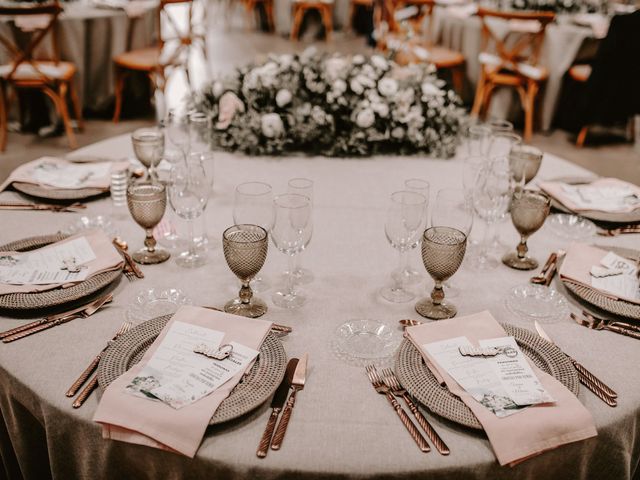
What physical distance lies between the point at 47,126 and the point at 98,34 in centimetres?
85

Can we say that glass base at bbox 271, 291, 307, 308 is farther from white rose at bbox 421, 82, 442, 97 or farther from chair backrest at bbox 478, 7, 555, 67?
chair backrest at bbox 478, 7, 555, 67

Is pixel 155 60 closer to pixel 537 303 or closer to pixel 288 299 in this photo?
pixel 288 299

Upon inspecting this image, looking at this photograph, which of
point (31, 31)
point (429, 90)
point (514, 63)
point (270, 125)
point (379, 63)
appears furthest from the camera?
point (514, 63)

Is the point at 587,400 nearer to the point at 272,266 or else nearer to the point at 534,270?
the point at 534,270

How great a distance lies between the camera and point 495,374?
1.05 metres

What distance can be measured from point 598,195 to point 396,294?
0.83 metres

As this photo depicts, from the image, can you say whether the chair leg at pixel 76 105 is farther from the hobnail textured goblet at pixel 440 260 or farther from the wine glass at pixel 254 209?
the hobnail textured goblet at pixel 440 260

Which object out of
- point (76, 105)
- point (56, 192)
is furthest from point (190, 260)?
point (76, 105)

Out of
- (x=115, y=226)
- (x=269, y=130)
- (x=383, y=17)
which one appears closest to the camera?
(x=115, y=226)

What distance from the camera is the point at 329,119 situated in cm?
218

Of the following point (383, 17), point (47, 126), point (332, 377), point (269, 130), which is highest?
point (383, 17)

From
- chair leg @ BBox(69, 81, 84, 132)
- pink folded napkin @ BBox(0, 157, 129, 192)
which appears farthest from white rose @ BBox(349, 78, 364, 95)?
chair leg @ BBox(69, 81, 84, 132)

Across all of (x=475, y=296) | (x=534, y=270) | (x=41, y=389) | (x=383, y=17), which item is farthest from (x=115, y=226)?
(x=383, y=17)

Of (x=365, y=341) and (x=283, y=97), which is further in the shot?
(x=283, y=97)
